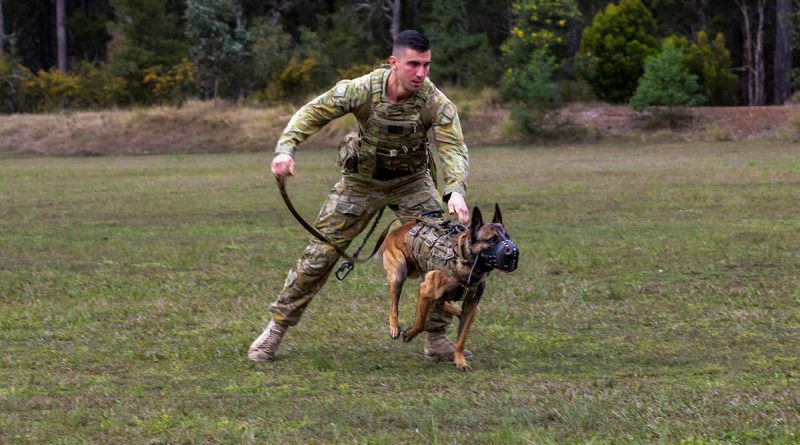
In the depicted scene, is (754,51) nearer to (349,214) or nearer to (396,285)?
(349,214)

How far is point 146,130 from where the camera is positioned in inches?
1683

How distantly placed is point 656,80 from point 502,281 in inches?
1152

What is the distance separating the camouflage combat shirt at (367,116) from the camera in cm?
734

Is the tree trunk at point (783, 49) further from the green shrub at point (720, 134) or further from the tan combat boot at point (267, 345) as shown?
the tan combat boot at point (267, 345)

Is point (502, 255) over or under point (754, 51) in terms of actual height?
under

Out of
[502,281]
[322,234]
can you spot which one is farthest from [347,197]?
[502,281]

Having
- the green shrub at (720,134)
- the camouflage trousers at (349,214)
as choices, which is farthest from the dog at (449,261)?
the green shrub at (720,134)

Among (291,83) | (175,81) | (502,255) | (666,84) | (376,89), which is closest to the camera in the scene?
(502,255)

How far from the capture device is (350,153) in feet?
24.9

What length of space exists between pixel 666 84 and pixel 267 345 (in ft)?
109

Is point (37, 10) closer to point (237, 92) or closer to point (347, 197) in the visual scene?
point (237, 92)

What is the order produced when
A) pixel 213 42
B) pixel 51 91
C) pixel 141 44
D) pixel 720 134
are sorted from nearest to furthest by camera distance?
pixel 720 134 < pixel 213 42 < pixel 51 91 < pixel 141 44

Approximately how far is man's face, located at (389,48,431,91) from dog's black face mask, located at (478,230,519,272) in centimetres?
112

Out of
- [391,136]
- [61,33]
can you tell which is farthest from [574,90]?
[391,136]
